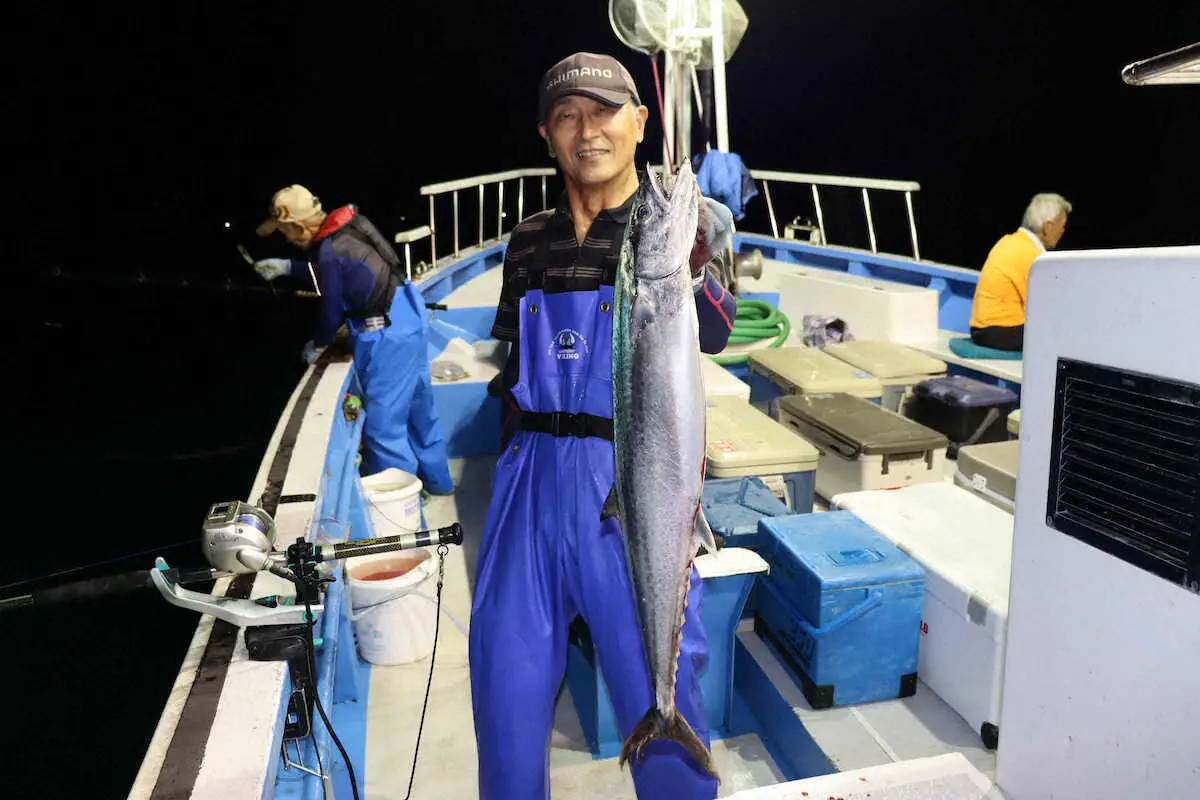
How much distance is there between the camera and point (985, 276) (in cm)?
683

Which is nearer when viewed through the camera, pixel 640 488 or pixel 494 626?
pixel 640 488

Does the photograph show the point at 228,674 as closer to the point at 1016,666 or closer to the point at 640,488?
the point at 640,488

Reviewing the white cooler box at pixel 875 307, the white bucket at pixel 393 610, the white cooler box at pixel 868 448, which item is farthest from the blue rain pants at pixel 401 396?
the white cooler box at pixel 875 307

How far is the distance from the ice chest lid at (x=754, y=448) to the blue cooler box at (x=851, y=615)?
68 centimetres

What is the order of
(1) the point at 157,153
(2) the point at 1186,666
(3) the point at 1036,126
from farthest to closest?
(1) the point at 157,153 < (3) the point at 1036,126 < (2) the point at 1186,666

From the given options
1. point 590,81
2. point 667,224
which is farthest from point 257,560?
point 590,81

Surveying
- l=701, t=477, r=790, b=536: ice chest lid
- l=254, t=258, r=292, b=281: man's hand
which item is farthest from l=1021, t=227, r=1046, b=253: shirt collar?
l=254, t=258, r=292, b=281: man's hand

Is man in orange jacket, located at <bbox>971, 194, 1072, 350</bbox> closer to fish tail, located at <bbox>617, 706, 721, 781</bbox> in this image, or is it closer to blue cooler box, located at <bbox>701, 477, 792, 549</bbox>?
blue cooler box, located at <bbox>701, 477, 792, 549</bbox>

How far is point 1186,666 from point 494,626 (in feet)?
5.39

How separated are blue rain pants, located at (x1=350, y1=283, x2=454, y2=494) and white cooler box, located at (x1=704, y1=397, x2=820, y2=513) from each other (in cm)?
222

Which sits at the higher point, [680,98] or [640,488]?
[680,98]

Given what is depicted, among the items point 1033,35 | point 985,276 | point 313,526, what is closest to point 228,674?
point 313,526

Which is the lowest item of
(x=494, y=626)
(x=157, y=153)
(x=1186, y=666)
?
(x=494, y=626)

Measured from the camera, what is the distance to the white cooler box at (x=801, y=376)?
5.18m
